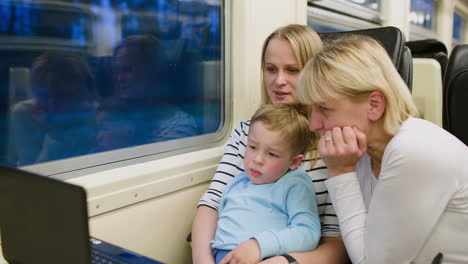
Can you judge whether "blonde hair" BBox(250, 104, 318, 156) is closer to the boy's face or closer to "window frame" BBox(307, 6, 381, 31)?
the boy's face

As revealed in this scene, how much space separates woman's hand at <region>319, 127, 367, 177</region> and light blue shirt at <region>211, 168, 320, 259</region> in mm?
163

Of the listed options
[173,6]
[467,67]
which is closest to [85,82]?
[173,6]

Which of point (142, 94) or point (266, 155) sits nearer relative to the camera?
point (266, 155)

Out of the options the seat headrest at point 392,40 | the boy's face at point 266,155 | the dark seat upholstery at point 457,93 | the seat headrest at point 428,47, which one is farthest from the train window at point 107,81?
the seat headrest at point 428,47

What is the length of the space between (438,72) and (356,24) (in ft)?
3.96

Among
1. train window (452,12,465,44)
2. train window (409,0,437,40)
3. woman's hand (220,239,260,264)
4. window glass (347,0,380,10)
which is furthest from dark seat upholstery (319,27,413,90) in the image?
train window (452,12,465,44)

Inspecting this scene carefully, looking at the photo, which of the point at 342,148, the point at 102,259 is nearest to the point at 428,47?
the point at 342,148

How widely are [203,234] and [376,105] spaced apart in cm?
75

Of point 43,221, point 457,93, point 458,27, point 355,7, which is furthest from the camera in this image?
point 458,27

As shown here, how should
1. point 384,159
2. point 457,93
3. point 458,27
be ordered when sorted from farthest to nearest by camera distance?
point 458,27 < point 457,93 < point 384,159

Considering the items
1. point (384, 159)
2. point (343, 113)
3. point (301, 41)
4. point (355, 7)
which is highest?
point (355, 7)

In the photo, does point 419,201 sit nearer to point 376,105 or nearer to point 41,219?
point 376,105

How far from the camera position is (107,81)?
5.29ft

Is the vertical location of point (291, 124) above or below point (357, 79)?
below
